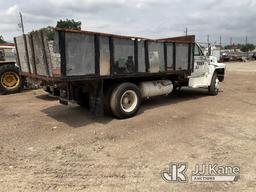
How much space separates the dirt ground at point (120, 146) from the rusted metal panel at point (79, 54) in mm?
1405

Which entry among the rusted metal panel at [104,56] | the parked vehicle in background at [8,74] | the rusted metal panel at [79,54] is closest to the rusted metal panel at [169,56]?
the rusted metal panel at [104,56]

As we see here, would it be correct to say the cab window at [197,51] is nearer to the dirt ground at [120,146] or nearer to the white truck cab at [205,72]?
the white truck cab at [205,72]

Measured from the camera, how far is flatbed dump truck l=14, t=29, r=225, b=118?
669 cm

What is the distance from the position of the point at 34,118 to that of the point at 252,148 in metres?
5.52

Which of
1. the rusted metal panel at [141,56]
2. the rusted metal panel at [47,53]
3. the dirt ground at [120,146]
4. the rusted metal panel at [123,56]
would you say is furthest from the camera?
the rusted metal panel at [141,56]

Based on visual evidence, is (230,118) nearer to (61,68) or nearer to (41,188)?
(61,68)

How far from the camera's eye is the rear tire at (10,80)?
1278 cm

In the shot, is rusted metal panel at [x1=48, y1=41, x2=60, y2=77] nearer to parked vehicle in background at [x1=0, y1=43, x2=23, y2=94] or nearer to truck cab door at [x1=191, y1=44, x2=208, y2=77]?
truck cab door at [x1=191, y1=44, x2=208, y2=77]

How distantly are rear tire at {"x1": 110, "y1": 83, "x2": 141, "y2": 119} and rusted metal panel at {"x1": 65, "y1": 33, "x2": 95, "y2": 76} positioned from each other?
3.30 ft

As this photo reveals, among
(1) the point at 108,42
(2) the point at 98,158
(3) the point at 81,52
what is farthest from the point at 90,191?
(1) the point at 108,42

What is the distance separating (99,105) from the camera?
754cm

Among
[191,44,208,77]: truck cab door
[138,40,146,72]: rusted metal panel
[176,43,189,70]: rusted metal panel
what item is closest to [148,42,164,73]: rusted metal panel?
[138,40,146,72]: rusted metal panel

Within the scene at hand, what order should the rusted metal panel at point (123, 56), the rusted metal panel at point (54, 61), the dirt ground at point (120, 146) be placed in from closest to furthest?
1. the dirt ground at point (120, 146)
2. the rusted metal panel at point (54, 61)
3. the rusted metal panel at point (123, 56)

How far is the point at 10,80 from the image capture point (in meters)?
13.1
